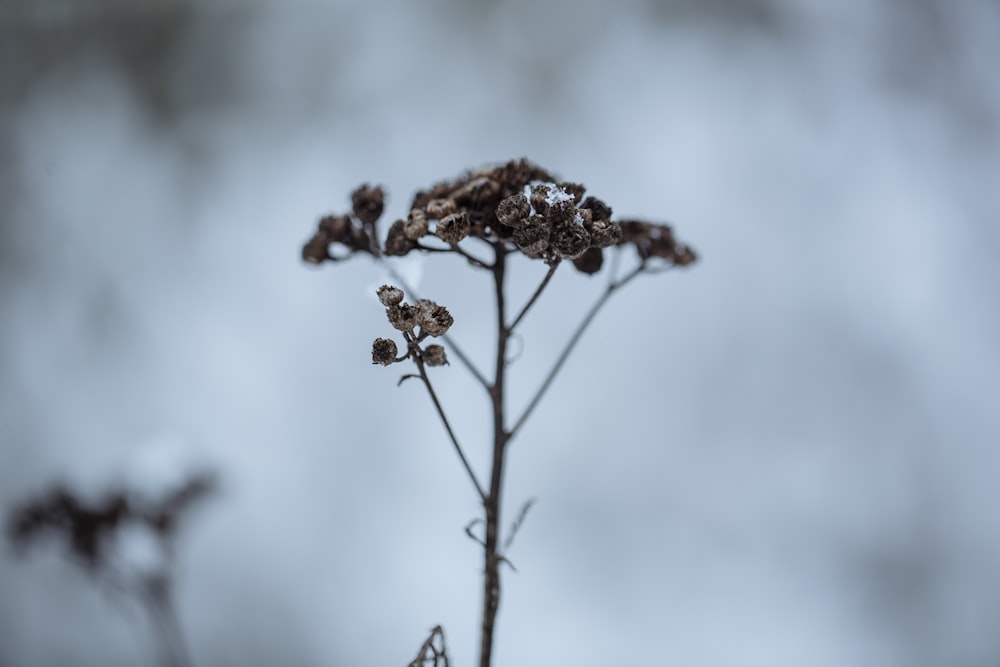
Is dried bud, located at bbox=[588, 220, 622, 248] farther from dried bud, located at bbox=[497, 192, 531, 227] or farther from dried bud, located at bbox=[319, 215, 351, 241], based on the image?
dried bud, located at bbox=[319, 215, 351, 241]

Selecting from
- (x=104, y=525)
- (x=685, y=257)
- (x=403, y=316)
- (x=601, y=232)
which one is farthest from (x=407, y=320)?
(x=104, y=525)

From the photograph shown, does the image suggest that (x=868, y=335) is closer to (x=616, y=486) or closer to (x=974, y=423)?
(x=974, y=423)

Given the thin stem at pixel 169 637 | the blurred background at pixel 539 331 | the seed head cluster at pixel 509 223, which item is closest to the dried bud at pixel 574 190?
the seed head cluster at pixel 509 223

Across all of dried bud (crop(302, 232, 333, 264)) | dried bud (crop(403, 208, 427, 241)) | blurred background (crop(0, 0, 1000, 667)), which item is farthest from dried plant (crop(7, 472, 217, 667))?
dried bud (crop(403, 208, 427, 241))

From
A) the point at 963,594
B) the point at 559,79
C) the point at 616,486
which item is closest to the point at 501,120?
the point at 559,79

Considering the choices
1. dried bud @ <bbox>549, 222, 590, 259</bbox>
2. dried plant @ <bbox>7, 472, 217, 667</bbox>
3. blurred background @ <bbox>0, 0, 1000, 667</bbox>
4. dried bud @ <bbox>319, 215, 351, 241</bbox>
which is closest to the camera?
dried bud @ <bbox>549, 222, 590, 259</bbox>

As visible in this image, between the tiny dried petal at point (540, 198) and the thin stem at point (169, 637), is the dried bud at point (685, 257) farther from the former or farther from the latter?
the thin stem at point (169, 637)
